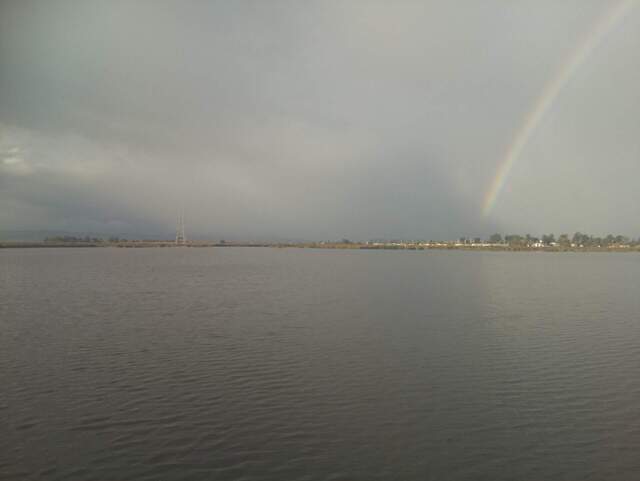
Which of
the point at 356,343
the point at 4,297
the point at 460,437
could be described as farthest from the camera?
the point at 4,297

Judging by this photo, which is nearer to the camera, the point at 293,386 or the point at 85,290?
the point at 293,386

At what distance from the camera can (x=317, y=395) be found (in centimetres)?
1688

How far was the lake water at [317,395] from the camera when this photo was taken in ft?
38.7

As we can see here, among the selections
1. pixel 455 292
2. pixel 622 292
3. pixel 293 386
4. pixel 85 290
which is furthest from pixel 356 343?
pixel 622 292

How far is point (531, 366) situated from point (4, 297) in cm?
4637

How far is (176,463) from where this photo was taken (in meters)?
11.6

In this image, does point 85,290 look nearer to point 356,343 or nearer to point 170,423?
point 356,343

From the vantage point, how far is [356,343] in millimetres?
25344

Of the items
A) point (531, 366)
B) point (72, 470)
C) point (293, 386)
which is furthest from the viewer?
point (531, 366)

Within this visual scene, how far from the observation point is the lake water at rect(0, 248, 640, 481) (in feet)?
38.7

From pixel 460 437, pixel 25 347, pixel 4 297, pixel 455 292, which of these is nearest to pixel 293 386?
pixel 460 437

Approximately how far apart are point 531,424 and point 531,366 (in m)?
7.11

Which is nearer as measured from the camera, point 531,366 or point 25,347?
point 531,366

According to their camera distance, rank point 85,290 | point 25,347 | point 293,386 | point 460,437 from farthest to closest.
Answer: point 85,290 → point 25,347 → point 293,386 → point 460,437
